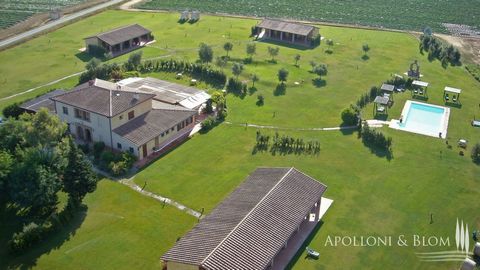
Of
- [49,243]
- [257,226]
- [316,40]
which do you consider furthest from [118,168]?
[316,40]

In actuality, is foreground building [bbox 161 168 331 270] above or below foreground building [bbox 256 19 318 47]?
below

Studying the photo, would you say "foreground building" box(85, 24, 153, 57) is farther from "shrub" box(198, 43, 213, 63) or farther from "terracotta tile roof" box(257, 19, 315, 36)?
"terracotta tile roof" box(257, 19, 315, 36)

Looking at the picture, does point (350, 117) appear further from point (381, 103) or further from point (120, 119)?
point (120, 119)

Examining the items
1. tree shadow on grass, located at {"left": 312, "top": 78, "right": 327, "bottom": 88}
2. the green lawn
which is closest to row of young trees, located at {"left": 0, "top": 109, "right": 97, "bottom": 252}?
the green lawn

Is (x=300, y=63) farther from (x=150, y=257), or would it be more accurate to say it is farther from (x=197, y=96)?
(x=150, y=257)

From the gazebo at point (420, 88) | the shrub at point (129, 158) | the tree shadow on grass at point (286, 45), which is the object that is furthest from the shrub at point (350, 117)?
the tree shadow on grass at point (286, 45)

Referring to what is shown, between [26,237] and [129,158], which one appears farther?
[129,158]
